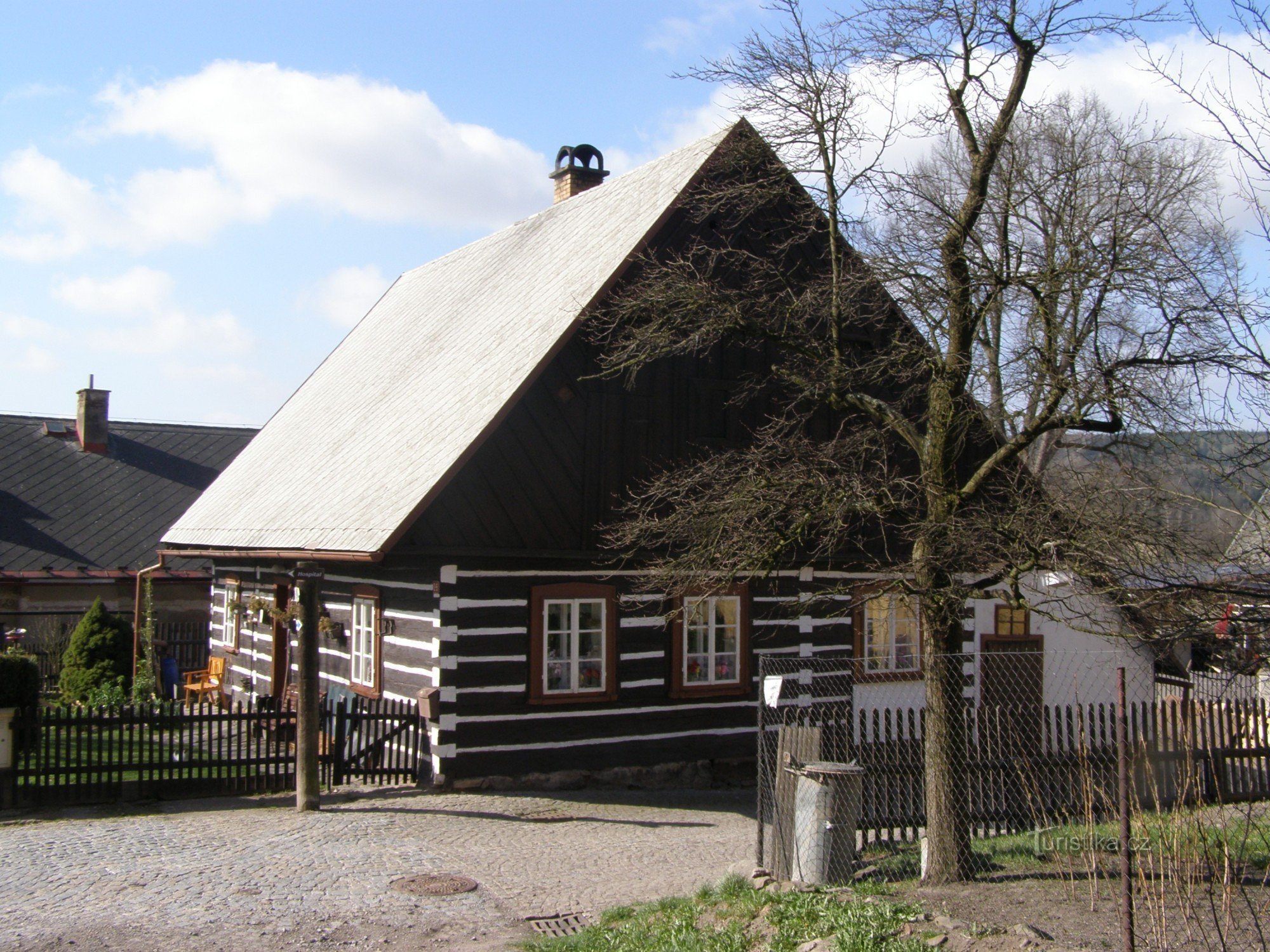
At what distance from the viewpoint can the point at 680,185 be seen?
1573 centimetres

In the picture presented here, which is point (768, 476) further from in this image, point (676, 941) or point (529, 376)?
point (529, 376)

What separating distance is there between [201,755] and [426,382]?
245 inches

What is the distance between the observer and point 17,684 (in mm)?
12141

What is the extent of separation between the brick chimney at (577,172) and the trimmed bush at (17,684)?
12321mm

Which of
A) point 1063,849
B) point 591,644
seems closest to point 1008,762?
point 1063,849

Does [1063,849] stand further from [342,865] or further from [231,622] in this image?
[231,622]

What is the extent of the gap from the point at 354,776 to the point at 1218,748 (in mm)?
9675

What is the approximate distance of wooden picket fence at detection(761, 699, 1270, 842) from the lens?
417 inches

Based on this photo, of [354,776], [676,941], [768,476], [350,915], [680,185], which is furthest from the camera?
[680,185]

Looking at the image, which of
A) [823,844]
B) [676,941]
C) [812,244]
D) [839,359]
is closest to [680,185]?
[812,244]

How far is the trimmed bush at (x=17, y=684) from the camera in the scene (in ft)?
39.5

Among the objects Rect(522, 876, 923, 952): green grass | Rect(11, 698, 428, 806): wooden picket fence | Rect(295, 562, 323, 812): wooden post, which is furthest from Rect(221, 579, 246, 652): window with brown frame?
Rect(522, 876, 923, 952): green grass

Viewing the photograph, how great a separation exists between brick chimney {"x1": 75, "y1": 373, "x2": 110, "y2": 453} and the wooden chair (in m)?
9.51

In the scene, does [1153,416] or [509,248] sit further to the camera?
[509,248]
